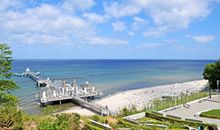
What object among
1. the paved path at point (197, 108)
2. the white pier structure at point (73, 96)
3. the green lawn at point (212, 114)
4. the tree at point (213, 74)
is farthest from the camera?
the tree at point (213, 74)

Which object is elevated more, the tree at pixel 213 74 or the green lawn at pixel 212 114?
the tree at pixel 213 74

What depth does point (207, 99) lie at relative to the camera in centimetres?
3647

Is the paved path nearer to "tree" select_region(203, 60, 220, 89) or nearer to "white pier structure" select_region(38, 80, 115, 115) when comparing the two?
"tree" select_region(203, 60, 220, 89)

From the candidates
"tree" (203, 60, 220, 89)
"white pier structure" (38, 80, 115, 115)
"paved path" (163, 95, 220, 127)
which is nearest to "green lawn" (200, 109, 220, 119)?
"paved path" (163, 95, 220, 127)

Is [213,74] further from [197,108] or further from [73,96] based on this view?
[73,96]

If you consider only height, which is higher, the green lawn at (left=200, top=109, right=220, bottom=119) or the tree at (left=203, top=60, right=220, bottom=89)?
the tree at (left=203, top=60, right=220, bottom=89)

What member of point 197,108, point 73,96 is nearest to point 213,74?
point 197,108

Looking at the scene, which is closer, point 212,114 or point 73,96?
point 212,114

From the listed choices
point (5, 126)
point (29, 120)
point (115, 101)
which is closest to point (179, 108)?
point (115, 101)

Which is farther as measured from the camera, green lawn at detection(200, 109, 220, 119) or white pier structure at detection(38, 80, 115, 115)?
white pier structure at detection(38, 80, 115, 115)

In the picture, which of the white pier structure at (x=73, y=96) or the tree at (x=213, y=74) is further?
the tree at (x=213, y=74)

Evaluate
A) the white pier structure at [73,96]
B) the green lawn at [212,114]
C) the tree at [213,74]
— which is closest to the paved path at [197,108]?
the green lawn at [212,114]

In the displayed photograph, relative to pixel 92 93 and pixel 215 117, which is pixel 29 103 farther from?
pixel 215 117

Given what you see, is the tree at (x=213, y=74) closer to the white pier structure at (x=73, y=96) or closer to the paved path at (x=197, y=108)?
the paved path at (x=197, y=108)
